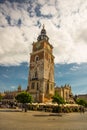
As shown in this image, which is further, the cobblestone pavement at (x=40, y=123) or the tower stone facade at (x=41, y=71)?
the tower stone facade at (x=41, y=71)

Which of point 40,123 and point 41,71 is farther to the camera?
point 41,71

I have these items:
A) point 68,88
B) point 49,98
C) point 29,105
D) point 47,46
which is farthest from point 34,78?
point 68,88

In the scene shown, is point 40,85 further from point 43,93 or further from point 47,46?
point 47,46

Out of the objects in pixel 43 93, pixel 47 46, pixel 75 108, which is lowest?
pixel 75 108

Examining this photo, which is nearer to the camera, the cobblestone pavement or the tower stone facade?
the cobblestone pavement

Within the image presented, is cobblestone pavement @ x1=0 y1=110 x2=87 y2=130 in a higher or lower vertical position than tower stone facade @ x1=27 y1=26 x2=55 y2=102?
lower

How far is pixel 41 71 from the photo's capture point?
73375 mm

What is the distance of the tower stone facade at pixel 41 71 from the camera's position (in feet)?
234

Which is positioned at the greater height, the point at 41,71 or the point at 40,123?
the point at 41,71

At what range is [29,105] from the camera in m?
56.4

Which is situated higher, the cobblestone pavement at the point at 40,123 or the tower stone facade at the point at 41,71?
the tower stone facade at the point at 41,71

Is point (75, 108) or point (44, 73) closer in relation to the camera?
point (75, 108)

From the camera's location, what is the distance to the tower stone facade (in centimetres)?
7131

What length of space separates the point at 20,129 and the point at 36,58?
211 ft
